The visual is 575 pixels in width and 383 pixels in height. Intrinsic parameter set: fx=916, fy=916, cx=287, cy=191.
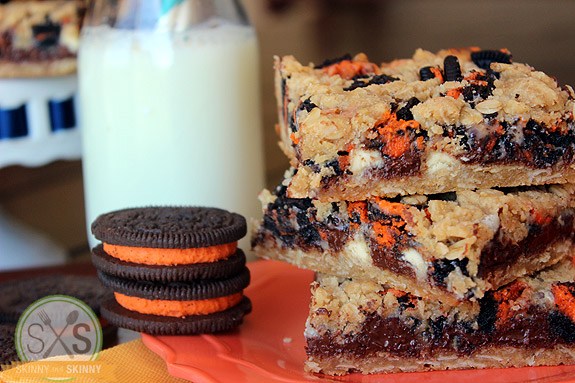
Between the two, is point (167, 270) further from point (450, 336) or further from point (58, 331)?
point (450, 336)

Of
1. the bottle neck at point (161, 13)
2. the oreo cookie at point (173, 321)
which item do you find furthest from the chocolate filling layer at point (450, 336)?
the bottle neck at point (161, 13)

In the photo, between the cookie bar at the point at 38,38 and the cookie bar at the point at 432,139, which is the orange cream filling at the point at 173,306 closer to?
the cookie bar at the point at 432,139

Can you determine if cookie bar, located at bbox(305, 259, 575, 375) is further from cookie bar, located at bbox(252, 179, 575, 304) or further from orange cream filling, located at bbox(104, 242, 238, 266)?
orange cream filling, located at bbox(104, 242, 238, 266)

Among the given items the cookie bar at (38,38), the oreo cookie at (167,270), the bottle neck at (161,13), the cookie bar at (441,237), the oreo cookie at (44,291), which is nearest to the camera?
the cookie bar at (441,237)

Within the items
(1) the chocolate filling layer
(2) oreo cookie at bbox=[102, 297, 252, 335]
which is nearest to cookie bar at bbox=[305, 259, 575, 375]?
(1) the chocolate filling layer

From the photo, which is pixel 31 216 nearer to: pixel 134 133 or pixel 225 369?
pixel 134 133

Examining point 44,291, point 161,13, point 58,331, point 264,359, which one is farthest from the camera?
point 161,13

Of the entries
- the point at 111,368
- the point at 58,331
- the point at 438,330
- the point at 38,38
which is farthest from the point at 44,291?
the point at 438,330

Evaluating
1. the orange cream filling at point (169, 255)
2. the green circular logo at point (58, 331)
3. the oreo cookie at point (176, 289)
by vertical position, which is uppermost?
the orange cream filling at point (169, 255)
